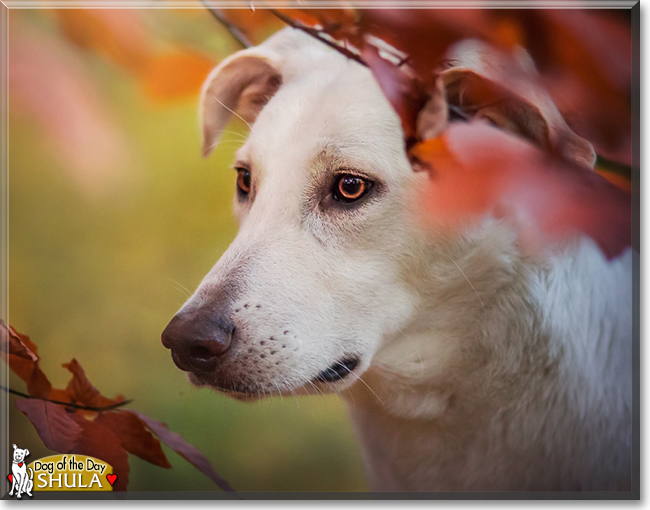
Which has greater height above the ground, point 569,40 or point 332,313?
point 569,40

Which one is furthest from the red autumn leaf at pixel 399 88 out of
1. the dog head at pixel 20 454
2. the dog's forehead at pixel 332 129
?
the dog head at pixel 20 454

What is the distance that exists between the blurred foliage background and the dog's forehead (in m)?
0.25

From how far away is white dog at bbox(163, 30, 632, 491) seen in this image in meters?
1.25

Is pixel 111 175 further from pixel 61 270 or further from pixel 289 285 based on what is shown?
pixel 289 285

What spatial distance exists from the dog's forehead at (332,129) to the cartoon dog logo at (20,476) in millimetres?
1113

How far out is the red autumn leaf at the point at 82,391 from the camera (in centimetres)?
159

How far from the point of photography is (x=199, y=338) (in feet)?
3.88

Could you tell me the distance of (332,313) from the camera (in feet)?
4.16

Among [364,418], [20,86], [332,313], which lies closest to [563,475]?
[364,418]

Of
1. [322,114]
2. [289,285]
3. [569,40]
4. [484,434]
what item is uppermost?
[569,40]

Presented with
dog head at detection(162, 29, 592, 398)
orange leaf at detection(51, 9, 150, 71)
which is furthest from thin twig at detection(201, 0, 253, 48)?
dog head at detection(162, 29, 592, 398)

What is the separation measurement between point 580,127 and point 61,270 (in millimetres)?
1539

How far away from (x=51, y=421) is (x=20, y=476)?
0.27 m

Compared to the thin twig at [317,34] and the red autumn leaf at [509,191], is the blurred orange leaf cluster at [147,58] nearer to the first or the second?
the thin twig at [317,34]
